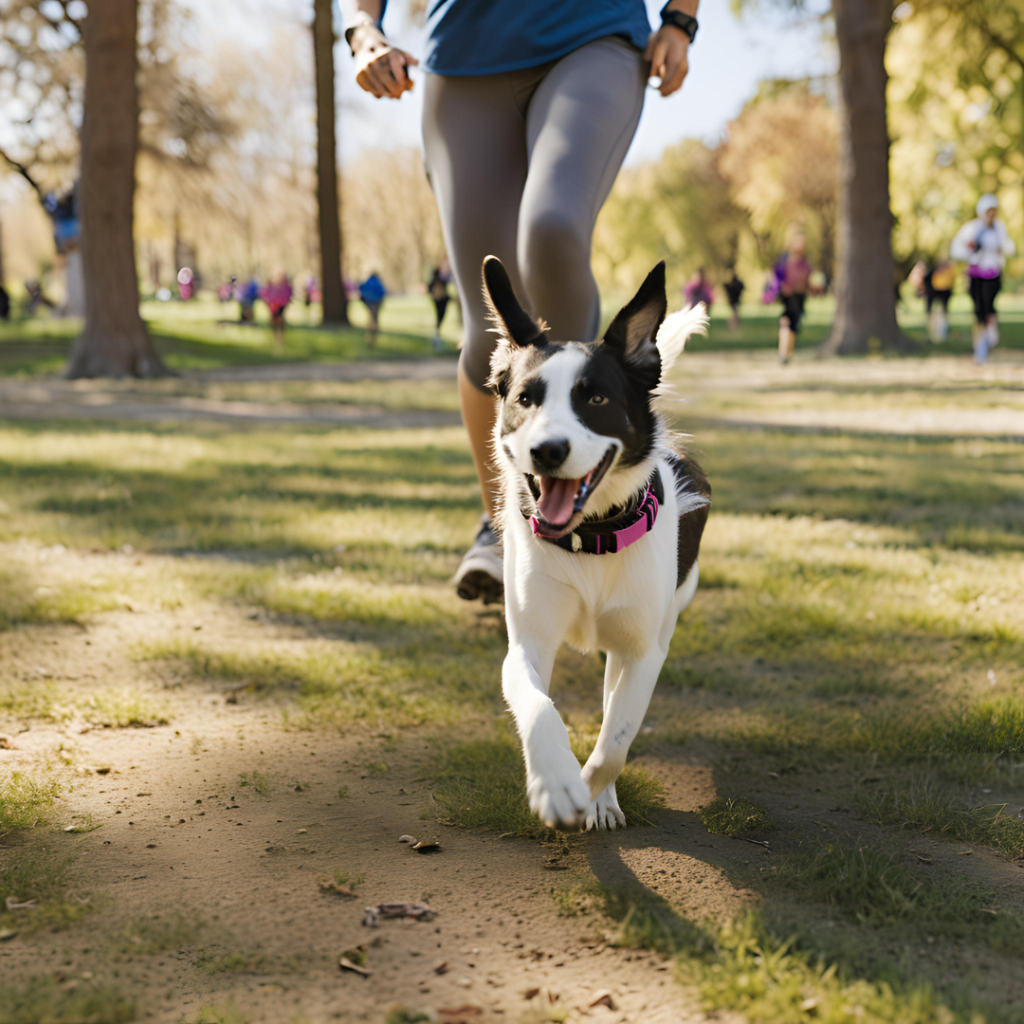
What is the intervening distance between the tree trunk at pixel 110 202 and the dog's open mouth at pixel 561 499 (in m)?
14.8

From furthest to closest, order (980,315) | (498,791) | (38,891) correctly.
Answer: (980,315)
(498,791)
(38,891)

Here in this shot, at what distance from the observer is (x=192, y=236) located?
112 ft

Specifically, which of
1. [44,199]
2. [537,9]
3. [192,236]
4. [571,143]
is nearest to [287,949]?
[571,143]

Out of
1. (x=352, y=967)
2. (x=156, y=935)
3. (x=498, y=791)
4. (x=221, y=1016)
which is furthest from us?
(x=498, y=791)

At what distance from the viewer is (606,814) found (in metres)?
2.80

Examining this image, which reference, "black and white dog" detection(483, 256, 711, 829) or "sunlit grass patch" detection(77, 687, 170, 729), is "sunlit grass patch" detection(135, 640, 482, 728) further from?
"black and white dog" detection(483, 256, 711, 829)

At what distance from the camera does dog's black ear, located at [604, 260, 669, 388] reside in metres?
2.70

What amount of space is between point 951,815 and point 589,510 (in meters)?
1.21

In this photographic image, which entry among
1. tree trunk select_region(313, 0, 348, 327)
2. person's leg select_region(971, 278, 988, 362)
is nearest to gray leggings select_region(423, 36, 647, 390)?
person's leg select_region(971, 278, 988, 362)

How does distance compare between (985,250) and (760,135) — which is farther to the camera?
(760,135)

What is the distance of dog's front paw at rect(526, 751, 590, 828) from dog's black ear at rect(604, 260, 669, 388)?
1.02 meters

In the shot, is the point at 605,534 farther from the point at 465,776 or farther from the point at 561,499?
the point at 465,776

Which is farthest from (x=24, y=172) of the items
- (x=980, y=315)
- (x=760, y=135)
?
(x=760, y=135)

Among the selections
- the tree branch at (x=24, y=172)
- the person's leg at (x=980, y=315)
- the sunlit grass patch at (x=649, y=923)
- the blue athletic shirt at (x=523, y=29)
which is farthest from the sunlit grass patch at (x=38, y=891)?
the tree branch at (x=24, y=172)
